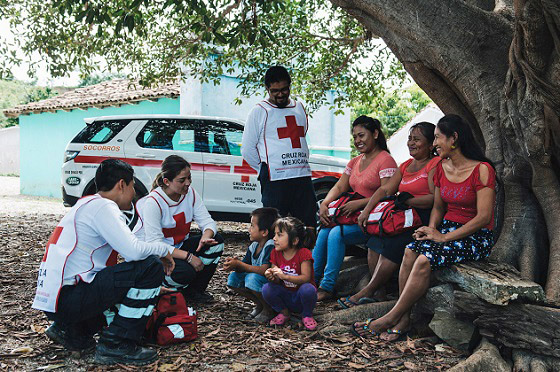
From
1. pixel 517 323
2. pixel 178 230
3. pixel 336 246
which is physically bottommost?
pixel 517 323

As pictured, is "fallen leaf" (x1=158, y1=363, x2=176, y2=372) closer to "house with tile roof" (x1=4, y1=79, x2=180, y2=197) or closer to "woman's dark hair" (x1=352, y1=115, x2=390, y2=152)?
"woman's dark hair" (x1=352, y1=115, x2=390, y2=152)

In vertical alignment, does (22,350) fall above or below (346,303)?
below

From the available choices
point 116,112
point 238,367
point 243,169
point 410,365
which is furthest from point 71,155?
point 116,112

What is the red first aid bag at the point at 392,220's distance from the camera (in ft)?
15.8

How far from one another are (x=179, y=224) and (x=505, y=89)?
3024mm

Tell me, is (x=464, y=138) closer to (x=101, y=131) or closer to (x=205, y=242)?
(x=205, y=242)

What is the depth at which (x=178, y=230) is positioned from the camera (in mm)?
5117

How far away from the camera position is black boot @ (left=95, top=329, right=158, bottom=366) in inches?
150

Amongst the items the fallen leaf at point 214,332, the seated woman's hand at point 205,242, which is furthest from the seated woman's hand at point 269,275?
the seated woman's hand at point 205,242

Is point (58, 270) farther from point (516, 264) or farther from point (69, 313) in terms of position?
point (516, 264)

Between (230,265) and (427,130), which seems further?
(427,130)

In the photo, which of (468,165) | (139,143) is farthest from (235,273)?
(139,143)

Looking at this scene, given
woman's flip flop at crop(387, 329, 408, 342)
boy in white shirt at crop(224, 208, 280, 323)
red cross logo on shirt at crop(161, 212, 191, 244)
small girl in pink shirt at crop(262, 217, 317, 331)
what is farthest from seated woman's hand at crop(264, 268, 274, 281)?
red cross logo on shirt at crop(161, 212, 191, 244)

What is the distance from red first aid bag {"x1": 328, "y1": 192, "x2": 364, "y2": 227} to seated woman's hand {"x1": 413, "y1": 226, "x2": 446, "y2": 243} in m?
0.97
